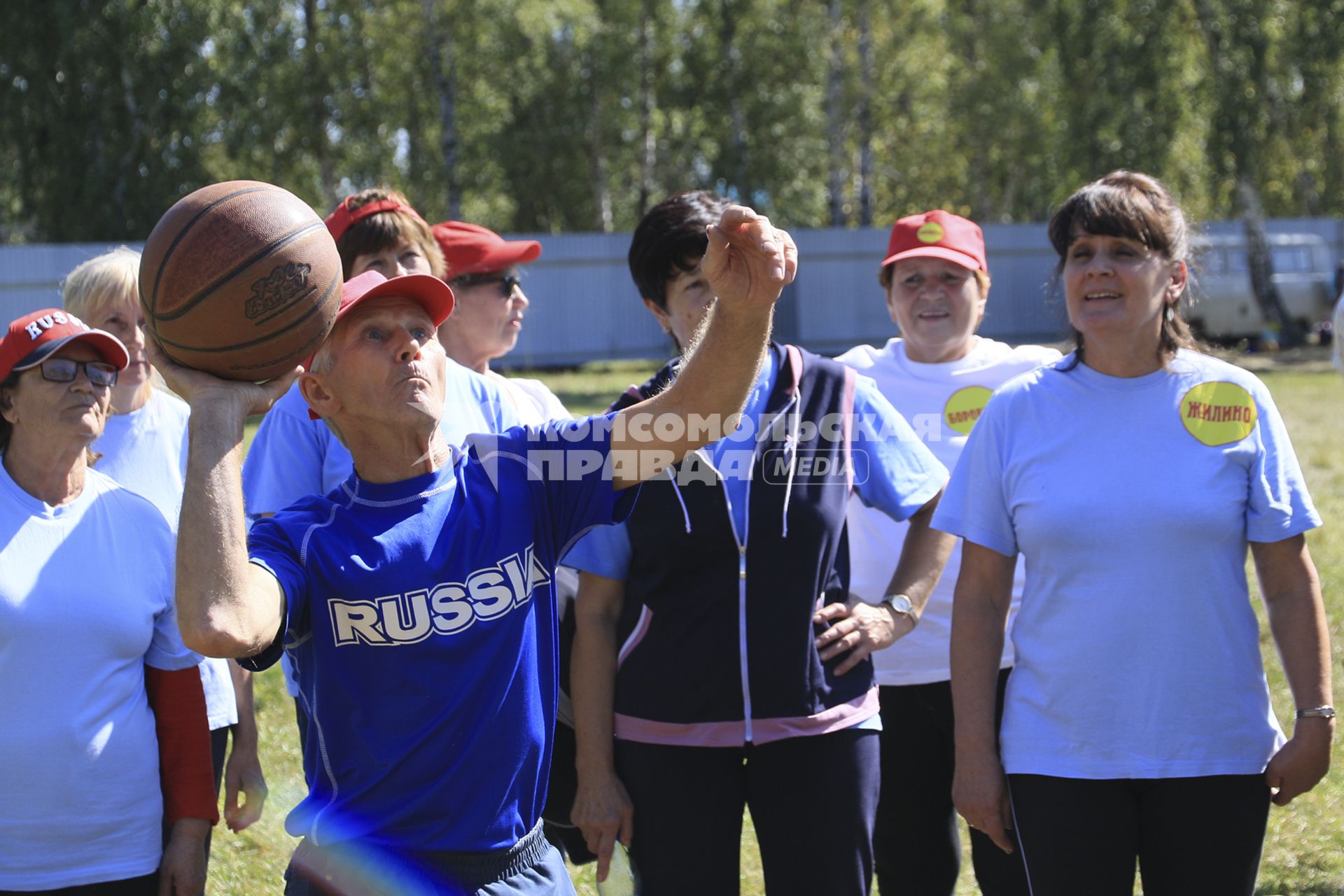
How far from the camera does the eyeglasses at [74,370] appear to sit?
3.01 meters

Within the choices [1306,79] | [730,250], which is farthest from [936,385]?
[1306,79]

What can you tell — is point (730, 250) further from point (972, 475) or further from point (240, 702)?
point (240, 702)

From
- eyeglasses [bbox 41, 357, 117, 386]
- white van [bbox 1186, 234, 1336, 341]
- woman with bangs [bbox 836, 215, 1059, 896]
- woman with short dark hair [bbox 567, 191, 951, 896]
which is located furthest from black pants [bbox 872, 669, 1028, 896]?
white van [bbox 1186, 234, 1336, 341]

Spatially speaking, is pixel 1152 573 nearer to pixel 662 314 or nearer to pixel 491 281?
pixel 662 314

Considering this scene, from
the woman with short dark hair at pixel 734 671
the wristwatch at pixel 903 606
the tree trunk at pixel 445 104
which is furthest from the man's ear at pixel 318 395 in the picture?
the tree trunk at pixel 445 104

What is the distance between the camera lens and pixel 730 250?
7.52 ft

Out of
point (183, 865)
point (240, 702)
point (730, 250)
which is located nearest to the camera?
point (730, 250)

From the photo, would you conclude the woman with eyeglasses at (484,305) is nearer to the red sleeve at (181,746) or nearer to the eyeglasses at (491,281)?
the eyeglasses at (491,281)

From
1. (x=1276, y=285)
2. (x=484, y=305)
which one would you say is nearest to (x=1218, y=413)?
(x=484, y=305)

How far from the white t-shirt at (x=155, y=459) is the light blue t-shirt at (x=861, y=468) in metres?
1.11

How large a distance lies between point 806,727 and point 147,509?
5.56ft

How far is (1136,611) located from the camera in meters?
2.80

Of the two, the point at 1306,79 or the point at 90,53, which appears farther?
the point at 1306,79

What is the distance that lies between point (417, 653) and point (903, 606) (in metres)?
1.50
